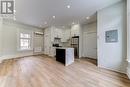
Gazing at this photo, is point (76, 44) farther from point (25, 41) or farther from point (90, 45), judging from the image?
point (25, 41)

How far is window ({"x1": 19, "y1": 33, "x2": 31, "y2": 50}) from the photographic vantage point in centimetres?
813

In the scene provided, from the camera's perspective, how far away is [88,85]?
2736mm

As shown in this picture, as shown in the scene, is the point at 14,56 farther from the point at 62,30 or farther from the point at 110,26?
the point at 110,26

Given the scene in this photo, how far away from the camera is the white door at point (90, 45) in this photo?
24.1 ft

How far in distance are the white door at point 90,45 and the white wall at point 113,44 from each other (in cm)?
257

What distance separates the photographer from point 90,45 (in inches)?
301

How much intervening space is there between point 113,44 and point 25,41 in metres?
7.18

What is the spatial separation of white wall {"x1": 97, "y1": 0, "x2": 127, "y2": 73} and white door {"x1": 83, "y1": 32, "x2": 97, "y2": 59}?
2.57 metres

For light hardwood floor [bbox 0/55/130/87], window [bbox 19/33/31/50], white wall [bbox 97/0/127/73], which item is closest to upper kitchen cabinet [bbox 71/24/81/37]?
white wall [bbox 97/0/127/73]

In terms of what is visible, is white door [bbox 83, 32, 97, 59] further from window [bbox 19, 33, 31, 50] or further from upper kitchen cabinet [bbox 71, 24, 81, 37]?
window [bbox 19, 33, 31, 50]

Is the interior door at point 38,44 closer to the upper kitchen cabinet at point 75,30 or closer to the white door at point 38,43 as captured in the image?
the white door at point 38,43

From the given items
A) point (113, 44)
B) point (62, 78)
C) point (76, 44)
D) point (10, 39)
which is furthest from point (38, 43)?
point (113, 44)

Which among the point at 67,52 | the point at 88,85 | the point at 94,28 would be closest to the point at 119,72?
the point at 88,85

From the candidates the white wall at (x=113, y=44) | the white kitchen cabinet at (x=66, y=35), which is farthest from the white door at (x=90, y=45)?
the white wall at (x=113, y=44)
